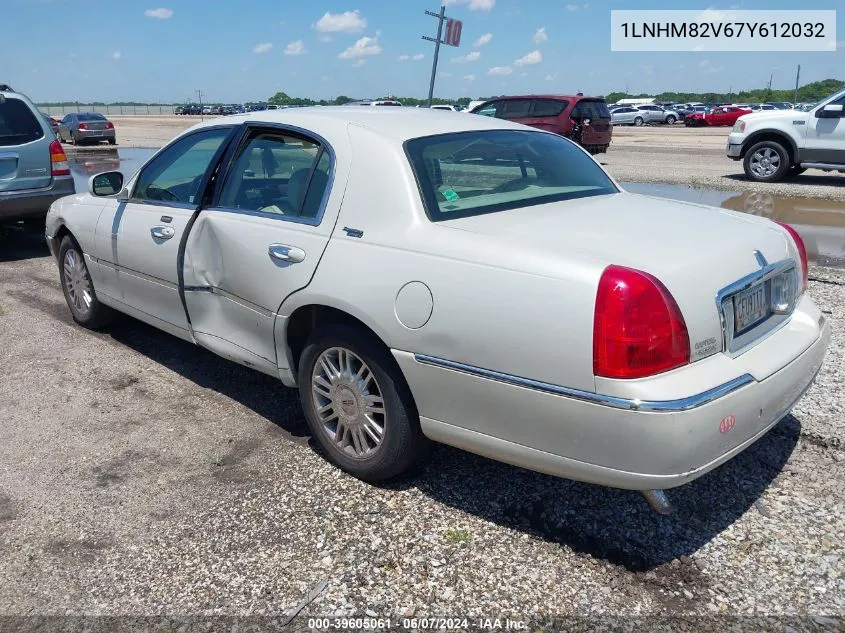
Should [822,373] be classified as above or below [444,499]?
above

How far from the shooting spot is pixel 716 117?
152ft

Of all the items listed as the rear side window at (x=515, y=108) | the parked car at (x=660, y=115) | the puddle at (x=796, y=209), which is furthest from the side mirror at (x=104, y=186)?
the parked car at (x=660, y=115)

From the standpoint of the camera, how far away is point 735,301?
2.78 meters

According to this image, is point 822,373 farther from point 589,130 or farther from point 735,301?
point 589,130

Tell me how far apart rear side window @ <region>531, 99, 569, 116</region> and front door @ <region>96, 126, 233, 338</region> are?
15483mm

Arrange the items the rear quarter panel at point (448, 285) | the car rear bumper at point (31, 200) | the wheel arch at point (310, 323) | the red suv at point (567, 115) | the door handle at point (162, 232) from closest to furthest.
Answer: the rear quarter panel at point (448, 285)
the wheel arch at point (310, 323)
the door handle at point (162, 232)
the car rear bumper at point (31, 200)
the red suv at point (567, 115)

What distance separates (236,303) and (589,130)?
1631cm

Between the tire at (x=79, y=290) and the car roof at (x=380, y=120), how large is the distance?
1.88 meters

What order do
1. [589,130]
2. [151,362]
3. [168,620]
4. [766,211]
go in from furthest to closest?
1. [589,130]
2. [766,211]
3. [151,362]
4. [168,620]

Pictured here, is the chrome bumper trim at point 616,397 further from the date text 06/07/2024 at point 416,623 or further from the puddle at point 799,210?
the puddle at point 799,210

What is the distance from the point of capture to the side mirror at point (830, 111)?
13148 millimetres

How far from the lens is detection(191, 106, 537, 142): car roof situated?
11.8 ft

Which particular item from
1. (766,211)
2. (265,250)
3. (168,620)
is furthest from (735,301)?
(766,211)

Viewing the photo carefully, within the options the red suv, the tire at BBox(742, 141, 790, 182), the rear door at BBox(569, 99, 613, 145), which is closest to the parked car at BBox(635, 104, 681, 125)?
the red suv
